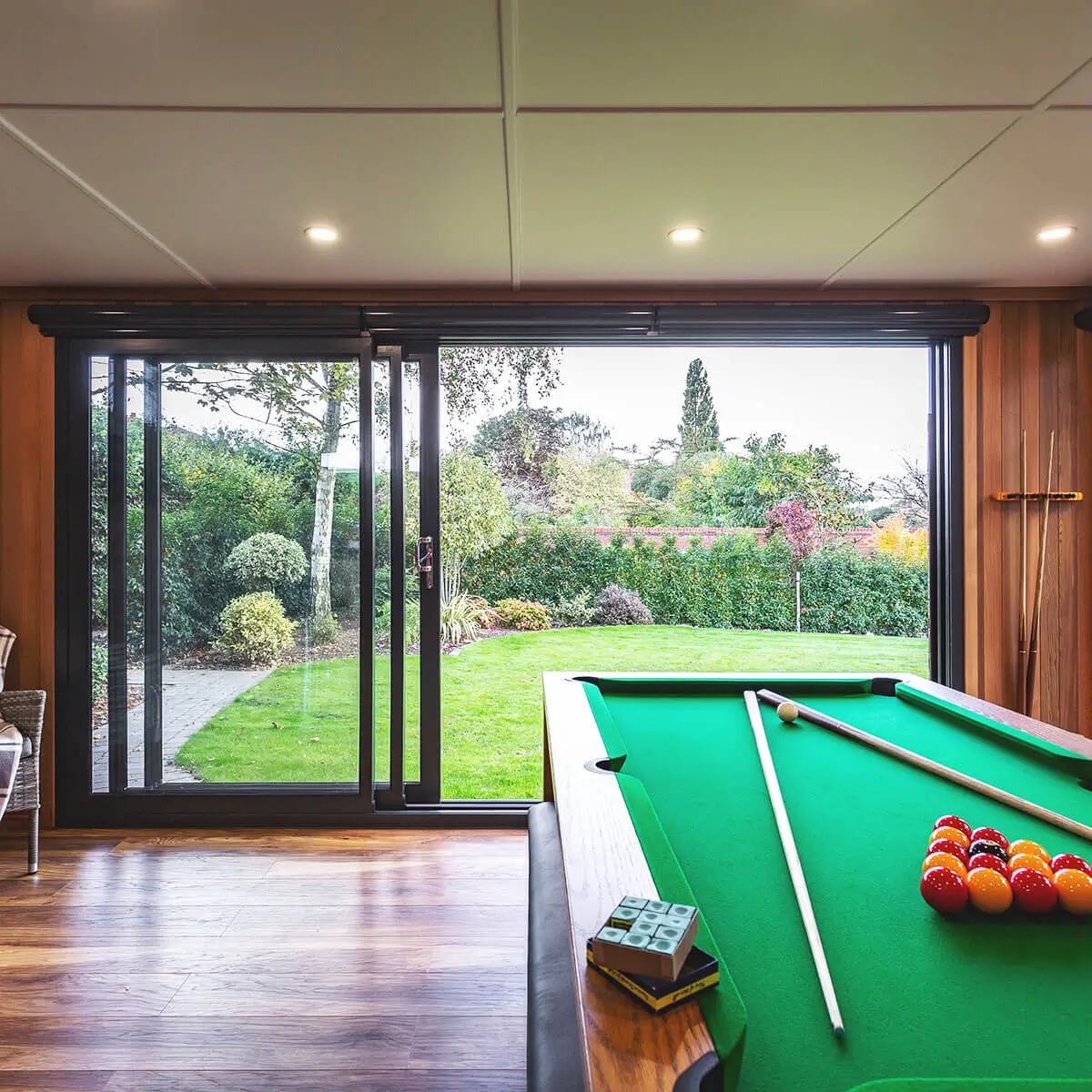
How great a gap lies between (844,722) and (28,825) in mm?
2975

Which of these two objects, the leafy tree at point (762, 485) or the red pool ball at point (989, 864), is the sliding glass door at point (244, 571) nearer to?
the red pool ball at point (989, 864)

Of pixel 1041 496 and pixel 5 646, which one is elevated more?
pixel 1041 496

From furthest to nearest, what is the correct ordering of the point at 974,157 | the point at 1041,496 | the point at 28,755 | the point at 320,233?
the point at 1041,496
the point at 28,755
the point at 320,233
the point at 974,157

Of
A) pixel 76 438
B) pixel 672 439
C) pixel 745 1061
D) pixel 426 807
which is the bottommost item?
pixel 426 807

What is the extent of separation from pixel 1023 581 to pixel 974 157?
197 centimetres

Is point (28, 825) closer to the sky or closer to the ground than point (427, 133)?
closer to the ground

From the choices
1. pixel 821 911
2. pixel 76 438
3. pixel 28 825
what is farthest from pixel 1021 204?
pixel 28 825

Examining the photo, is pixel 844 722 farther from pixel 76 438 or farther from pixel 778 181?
pixel 76 438

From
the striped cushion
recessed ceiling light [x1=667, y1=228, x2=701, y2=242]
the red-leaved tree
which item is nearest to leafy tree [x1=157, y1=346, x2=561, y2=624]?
the striped cushion

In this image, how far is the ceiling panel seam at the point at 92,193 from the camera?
2.11 m

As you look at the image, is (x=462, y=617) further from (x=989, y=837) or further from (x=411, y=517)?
(x=989, y=837)

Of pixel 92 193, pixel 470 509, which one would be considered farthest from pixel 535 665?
pixel 92 193

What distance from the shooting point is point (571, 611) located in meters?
7.01

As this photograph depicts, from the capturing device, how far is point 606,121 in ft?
6.72
